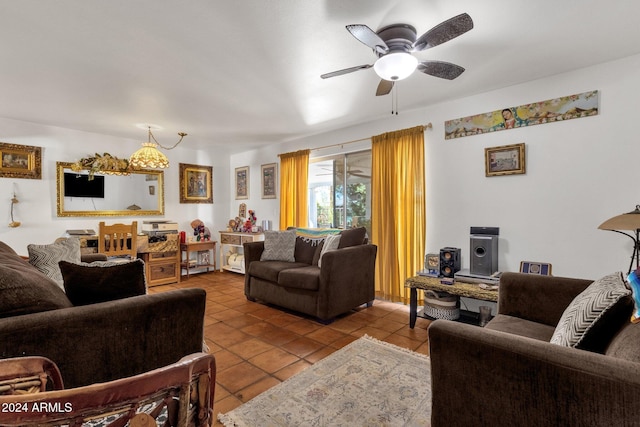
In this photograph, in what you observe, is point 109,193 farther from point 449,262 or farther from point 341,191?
point 449,262

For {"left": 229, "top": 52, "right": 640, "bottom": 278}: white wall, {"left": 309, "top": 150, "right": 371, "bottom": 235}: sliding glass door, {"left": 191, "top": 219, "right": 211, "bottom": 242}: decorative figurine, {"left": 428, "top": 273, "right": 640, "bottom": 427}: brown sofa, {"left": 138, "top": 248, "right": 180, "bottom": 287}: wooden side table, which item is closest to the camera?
{"left": 428, "top": 273, "right": 640, "bottom": 427}: brown sofa

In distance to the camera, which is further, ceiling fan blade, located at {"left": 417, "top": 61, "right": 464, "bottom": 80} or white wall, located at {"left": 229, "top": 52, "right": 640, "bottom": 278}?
white wall, located at {"left": 229, "top": 52, "right": 640, "bottom": 278}

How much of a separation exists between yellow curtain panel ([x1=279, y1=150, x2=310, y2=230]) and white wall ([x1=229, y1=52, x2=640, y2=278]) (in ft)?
6.12

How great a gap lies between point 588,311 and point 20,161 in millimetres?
5661

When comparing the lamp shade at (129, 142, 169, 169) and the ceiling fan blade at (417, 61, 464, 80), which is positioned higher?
the ceiling fan blade at (417, 61, 464, 80)

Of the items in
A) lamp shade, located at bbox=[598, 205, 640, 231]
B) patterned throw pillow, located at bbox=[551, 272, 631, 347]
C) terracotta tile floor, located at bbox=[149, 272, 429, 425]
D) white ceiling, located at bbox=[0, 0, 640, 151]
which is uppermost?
white ceiling, located at bbox=[0, 0, 640, 151]

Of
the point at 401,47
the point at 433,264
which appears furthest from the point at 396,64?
the point at 433,264

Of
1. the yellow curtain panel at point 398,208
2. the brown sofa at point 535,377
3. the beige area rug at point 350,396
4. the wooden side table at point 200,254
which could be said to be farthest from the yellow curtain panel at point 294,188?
the brown sofa at point 535,377

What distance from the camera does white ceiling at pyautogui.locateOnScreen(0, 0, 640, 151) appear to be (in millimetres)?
1737

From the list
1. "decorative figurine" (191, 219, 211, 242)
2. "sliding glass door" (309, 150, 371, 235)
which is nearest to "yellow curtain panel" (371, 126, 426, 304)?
"sliding glass door" (309, 150, 371, 235)

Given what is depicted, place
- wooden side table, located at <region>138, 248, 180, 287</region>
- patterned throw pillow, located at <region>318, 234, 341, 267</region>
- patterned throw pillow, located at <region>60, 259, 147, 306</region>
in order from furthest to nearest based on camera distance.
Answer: wooden side table, located at <region>138, 248, 180, 287</region>, patterned throw pillow, located at <region>318, 234, 341, 267</region>, patterned throw pillow, located at <region>60, 259, 147, 306</region>

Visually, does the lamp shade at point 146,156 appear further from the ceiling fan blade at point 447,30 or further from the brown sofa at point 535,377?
the brown sofa at point 535,377

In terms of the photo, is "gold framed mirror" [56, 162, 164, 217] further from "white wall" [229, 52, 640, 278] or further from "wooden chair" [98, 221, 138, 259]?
"white wall" [229, 52, 640, 278]

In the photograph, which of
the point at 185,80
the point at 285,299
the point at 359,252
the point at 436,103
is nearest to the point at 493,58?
the point at 436,103
